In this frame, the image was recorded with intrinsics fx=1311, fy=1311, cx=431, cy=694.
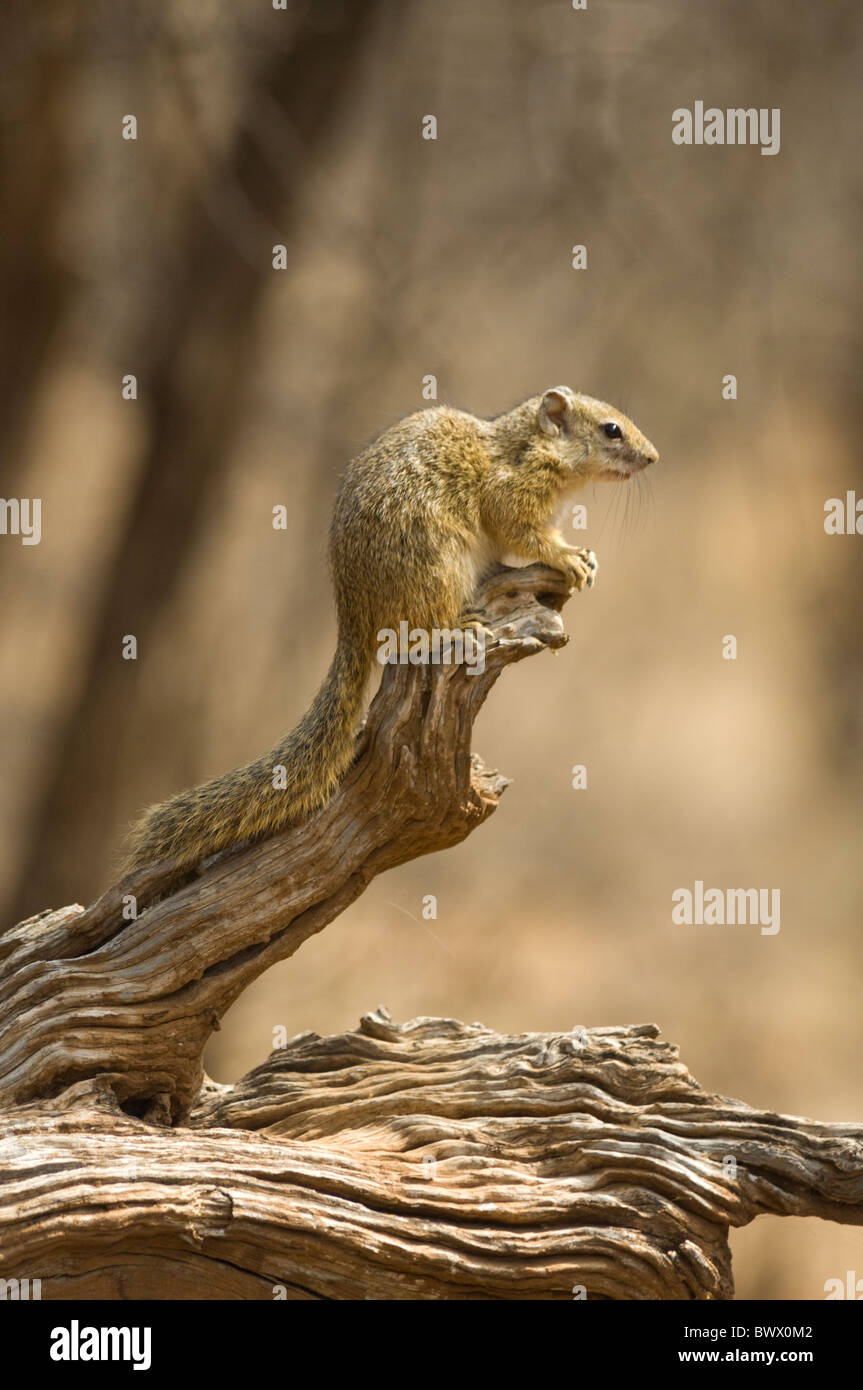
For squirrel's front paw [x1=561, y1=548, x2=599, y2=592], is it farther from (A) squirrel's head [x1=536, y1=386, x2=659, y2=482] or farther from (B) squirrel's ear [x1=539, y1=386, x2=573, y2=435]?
(B) squirrel's ear [x1=539, y1=386, x2=573, y2=435]

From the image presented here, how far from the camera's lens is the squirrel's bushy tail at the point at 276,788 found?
3.15 meters

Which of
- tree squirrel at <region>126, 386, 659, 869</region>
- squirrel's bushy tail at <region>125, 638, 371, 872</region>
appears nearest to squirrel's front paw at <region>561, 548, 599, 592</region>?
tree squirrel at <region>126, 386, 659, 869</region>

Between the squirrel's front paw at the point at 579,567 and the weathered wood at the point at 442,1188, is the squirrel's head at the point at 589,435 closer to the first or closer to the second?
the squirrel's front paw at the point at 579,567

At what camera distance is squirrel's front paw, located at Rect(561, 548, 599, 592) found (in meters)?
3.21

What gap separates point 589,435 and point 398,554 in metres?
0.71

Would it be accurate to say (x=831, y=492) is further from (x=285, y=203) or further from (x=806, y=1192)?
(x=806, y=1192)

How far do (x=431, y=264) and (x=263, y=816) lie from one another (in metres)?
3.00

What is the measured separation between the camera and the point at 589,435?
135 inches

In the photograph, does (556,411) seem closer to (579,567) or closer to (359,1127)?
(579,567)

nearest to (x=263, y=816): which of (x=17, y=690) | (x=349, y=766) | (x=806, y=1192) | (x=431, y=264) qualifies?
(x=349, y=766)

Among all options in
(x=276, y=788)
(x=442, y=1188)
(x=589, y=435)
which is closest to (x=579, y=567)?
(x=589, y=435)

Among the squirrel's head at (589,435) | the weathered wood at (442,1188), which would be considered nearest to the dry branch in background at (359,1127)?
the weathered wood at (442,1188)

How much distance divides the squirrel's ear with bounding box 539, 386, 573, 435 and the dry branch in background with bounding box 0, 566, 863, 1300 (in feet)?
1.38

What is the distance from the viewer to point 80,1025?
3047 mm
